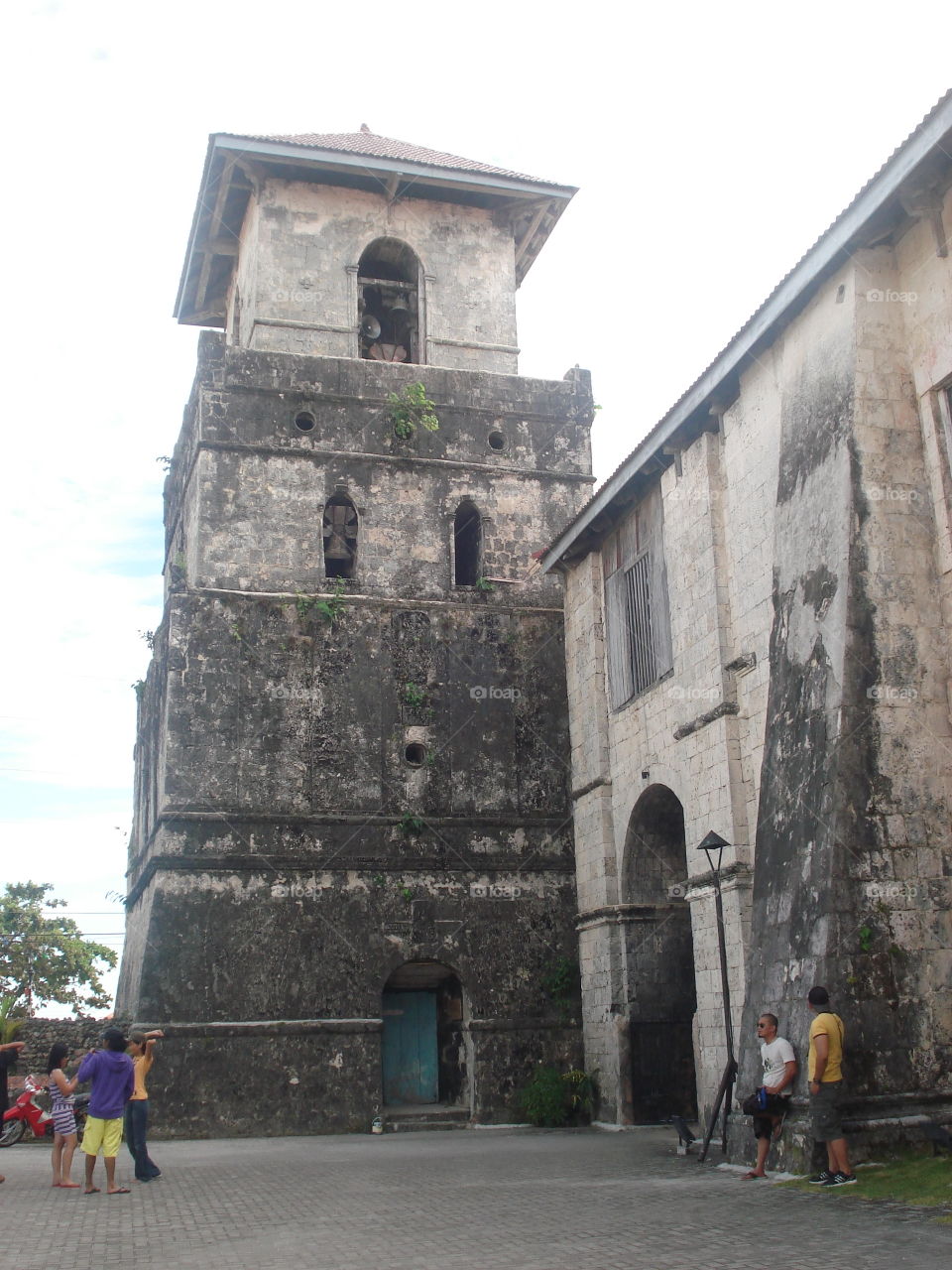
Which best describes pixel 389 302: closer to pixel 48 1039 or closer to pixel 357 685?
pixel 357 685

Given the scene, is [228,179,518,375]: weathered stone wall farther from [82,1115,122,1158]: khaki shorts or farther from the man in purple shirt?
[82,1115,122,1158]: khaki shorts

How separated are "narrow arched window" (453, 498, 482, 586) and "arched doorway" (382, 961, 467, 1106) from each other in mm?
5768

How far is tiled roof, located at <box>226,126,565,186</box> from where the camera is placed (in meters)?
20.0

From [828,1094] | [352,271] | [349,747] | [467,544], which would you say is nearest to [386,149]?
[352,271]

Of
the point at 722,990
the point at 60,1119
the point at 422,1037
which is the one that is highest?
the point at 722,990

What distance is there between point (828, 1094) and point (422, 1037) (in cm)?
942

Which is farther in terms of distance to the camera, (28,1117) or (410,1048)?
(410,1048)

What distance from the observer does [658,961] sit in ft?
52.1

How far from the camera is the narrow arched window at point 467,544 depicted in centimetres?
1925

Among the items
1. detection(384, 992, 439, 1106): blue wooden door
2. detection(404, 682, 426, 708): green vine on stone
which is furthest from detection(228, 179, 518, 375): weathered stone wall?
detection(384, 992, 439, 1106): blue wooden door

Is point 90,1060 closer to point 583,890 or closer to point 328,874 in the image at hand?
point 328,874

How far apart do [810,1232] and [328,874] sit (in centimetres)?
1044

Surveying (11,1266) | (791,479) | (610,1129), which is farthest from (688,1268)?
(610,1129)

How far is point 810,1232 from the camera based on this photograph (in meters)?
7.23
